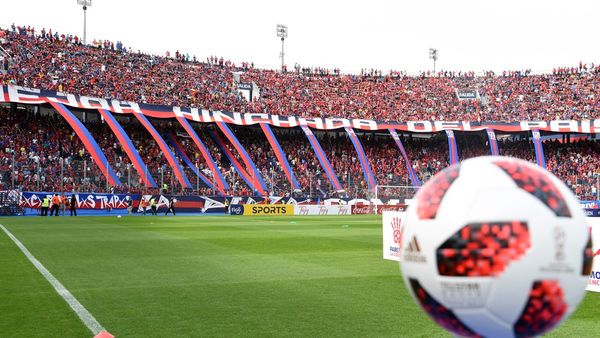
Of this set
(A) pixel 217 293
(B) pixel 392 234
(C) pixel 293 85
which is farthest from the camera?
(C) pixel 293 85

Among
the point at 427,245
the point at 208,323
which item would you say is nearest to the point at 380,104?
the point at 208,323

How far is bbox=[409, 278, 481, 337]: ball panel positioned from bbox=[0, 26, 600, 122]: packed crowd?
148 feet

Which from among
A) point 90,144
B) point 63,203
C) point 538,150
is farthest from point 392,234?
point 538,150

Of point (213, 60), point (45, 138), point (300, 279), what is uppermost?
point (213, 60)

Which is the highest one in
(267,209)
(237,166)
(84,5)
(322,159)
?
(84,5)

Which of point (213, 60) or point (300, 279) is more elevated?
point (213, 60)

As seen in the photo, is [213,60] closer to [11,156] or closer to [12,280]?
[11,156]

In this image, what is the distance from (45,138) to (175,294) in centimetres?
3634

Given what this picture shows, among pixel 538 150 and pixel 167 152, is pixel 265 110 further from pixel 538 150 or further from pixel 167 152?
pixel 538 150

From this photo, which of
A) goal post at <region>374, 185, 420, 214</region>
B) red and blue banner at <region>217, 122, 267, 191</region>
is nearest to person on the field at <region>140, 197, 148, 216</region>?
red and blue banner at <region>217, 122, 267, 191</region>

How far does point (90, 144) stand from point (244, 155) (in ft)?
37.3

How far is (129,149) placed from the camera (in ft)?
138

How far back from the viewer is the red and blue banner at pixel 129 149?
40.6 m

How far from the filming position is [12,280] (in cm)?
1070
